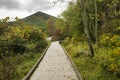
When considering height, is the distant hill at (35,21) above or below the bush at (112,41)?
below

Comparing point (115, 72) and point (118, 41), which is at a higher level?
point (118, 41)

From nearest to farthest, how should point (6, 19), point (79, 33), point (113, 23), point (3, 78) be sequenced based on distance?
point (6, 19)
point (3, 78)
point (113, 23)
point (79, 33)

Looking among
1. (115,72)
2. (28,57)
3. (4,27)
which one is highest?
(4,27)

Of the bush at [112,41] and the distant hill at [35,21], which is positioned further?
the distant hill at [35,21]

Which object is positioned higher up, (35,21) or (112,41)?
(112,41)

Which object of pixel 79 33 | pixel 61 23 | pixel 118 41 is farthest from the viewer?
pixel 61 23

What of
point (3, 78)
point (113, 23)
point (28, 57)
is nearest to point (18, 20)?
point (3, 78)

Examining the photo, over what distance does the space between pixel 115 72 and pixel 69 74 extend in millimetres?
4608

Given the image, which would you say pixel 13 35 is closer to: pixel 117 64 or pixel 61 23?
pixel 117 64

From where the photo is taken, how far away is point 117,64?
27.0ft

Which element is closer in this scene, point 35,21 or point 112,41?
point 112,41

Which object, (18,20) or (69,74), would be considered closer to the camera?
(18,20)

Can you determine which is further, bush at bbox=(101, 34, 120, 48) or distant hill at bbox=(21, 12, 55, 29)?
distant hill at bbox=(21, 12, 55, 29)

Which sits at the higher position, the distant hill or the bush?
the bush
